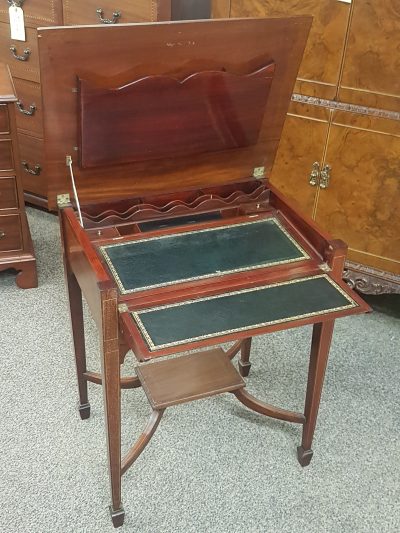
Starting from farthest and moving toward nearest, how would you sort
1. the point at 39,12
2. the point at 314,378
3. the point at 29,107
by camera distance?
the point at 29,107 → the point at 39,12 → the point at 314,378

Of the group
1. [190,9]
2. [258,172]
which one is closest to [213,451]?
[258,172]

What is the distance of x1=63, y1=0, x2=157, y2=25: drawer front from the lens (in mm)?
2525

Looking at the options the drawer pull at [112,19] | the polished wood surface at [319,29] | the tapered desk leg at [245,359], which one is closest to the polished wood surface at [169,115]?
the polished wood surface at [319,29]

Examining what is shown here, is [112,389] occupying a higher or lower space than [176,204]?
lower

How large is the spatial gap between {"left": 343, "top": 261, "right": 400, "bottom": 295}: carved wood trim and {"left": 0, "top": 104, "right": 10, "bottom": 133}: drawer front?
4.78 ft

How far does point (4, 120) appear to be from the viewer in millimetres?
2381

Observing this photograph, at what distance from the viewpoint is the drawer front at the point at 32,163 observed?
3.04 meters

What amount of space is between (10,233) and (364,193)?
1.46 meters

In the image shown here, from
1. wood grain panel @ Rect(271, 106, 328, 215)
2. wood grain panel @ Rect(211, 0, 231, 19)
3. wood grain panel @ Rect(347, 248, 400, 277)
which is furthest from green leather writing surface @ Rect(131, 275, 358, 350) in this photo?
wood grain panel @ Rect(211, 0, 231, 19)

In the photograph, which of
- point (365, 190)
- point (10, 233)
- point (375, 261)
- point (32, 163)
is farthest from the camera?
point (32, 163)

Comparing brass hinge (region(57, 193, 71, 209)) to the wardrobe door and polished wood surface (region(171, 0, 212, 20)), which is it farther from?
polished wood surface (region(171, 0, 212, 20))

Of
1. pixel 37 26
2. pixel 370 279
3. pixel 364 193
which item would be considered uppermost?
pixel 37 26

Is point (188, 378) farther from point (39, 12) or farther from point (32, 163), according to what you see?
point (39, 12)

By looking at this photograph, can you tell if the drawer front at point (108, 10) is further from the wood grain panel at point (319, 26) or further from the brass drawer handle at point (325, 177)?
the brass drawer handle at point (325, 177)
